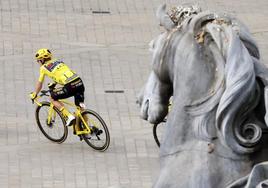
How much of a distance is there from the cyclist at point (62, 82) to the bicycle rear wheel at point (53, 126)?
0.14 meters

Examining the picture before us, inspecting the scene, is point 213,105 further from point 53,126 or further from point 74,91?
point 53,126

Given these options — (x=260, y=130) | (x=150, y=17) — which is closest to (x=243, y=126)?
(x=260, y=130)

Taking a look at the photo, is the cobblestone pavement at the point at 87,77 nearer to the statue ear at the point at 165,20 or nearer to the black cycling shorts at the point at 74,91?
the black cycling shorts at the point at 74,91

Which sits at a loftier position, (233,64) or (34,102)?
(233,64)

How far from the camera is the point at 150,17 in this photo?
930 inches

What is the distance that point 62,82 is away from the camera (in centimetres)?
1702

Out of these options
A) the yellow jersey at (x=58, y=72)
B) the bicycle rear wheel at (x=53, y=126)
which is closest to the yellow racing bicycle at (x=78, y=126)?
the bicycle rear wheel at (x=53, y=126)

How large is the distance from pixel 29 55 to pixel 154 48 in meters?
13.6

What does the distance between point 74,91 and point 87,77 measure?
3227 millimetres

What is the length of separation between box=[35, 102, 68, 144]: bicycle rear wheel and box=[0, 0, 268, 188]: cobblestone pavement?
12cm

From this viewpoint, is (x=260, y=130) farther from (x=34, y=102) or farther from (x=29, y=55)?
(x=29, y=55)

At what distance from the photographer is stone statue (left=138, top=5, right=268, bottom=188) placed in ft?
24.0

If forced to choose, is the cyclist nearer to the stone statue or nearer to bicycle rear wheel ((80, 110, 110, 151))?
bicycle rear wheel ((80, 110, 110, 151))

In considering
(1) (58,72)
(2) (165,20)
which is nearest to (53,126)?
(1) (58,72)
